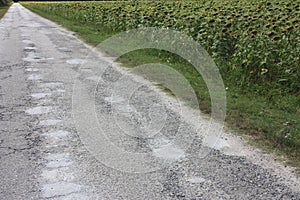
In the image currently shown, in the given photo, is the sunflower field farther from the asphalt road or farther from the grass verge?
the asphalt road

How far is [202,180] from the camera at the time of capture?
347 cm

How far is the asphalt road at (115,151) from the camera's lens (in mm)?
3314

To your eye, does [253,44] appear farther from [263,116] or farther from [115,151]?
[115,151]

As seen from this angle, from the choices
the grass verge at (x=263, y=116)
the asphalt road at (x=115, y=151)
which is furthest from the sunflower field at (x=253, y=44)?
the asphalt road at (x=115, y=151)

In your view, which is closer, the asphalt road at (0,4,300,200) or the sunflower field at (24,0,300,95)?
the asphalt road at (0,4,300,200)

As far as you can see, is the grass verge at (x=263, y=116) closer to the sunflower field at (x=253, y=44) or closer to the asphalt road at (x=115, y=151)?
the asphalt road at (x=115, y=151)

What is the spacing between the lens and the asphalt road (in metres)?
3.31

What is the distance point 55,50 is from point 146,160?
7123mm

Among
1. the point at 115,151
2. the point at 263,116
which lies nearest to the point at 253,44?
the point at 263,116

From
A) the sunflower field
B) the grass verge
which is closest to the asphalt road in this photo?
the grass verge

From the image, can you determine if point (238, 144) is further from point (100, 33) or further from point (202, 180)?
point (100, 33)

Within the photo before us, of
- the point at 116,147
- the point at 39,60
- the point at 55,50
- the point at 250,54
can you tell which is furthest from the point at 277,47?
the point at 55,50

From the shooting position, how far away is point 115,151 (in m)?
4.06

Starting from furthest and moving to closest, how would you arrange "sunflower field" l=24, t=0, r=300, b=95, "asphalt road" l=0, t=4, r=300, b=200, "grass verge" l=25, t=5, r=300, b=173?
"sunflower field" l=24, t=0, r=300, b=95, "grass verge" l=25, t=5, r=300, b=173, "asphalt road" l=0, t=4, r=300, b=200
